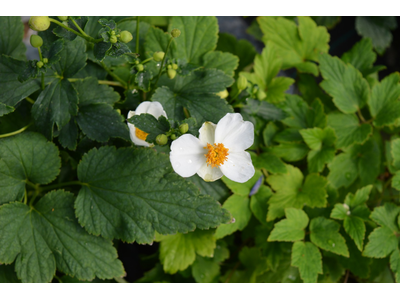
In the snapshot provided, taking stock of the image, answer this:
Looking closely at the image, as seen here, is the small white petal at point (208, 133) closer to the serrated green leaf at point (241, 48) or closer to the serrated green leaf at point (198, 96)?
the serrated green leaf at point (198, 96)

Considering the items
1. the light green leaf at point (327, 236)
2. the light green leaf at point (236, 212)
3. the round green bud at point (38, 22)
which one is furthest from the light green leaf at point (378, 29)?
the round green bud at point (38, 22)

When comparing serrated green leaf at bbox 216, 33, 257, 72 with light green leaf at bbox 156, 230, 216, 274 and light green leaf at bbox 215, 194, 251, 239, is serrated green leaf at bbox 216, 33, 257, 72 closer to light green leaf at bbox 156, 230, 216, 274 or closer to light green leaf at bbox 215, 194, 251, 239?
light green leaf at bbox 215, 194, 251, 239

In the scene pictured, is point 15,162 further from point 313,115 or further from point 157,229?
point 313,115

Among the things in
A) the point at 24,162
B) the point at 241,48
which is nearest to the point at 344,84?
the point at 241,48

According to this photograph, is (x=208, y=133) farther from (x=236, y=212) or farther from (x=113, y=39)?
(x=236, y=212)

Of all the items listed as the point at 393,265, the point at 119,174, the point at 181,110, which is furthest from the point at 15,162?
the point at 393,265

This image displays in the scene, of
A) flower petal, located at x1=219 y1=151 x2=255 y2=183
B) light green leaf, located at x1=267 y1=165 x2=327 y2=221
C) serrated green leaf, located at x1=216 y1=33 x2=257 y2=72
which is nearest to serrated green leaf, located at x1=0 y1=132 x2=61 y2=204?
flower petal, located at x1=219 y1=151 x2=255 y2=183
